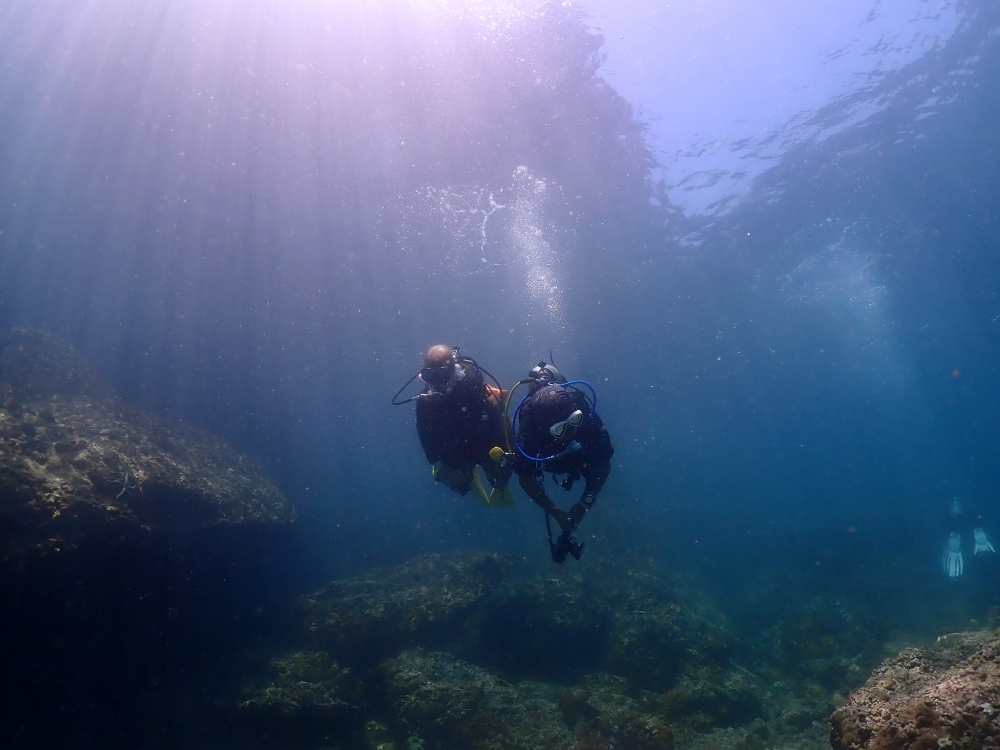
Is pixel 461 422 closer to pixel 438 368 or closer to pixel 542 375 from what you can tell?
pixel 438 368

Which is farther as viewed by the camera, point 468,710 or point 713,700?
point 713,700

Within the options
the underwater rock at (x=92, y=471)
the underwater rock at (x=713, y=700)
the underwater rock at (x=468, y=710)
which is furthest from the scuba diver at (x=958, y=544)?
the underwater rock at (x=92, y=471)

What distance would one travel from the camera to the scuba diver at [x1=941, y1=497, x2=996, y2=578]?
1756 centimetres

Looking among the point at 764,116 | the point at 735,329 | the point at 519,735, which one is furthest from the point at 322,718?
the point at 735,329

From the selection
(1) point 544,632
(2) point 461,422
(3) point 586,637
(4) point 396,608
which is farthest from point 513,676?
(2) point 461,422

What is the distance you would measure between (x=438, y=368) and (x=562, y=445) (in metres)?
1.67

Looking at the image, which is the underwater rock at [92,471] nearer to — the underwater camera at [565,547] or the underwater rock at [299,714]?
the underwater rock at [299,714]

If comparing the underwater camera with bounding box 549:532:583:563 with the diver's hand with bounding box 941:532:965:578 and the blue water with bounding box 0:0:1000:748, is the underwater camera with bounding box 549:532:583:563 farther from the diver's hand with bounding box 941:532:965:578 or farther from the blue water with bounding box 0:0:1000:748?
the diver's hand with bounding box 941:532:965:578

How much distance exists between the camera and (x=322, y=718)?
8.00 meters

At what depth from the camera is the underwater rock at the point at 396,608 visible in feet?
34.0

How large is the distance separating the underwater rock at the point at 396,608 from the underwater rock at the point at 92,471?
3.08 m

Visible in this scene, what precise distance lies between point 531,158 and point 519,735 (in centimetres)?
1818

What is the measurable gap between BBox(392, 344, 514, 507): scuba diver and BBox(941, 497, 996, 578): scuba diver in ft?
68.0

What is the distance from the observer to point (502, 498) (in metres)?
6.45
